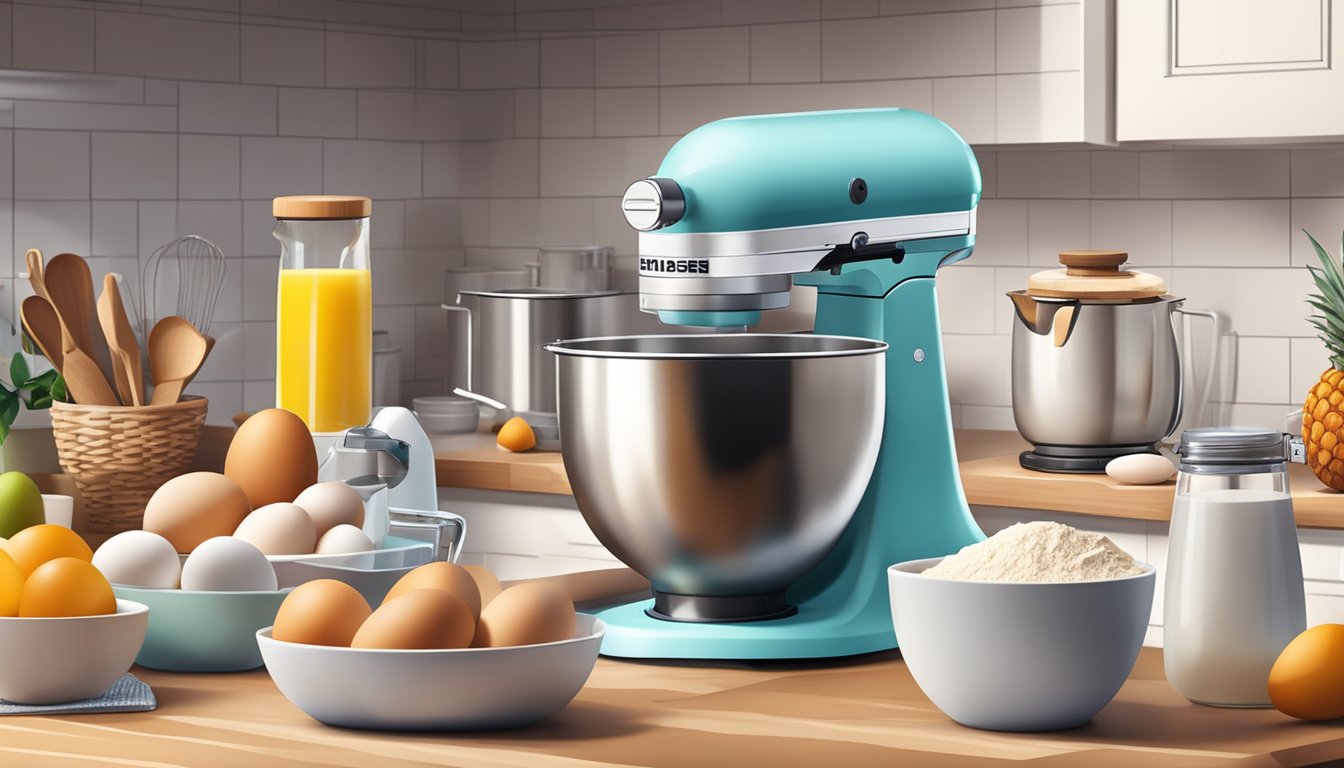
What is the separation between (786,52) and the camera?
10.6 ft

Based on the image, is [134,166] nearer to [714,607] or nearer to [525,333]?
[525,333]

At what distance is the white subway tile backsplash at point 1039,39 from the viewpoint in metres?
2.86

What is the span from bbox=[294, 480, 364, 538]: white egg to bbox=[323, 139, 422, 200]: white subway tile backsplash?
6.87 ft

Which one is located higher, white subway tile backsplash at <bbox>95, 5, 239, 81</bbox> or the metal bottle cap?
white subway tile backsplash at <bbox>95, 5, 239, 81</bbox>

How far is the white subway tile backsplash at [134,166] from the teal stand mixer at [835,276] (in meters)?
1.87

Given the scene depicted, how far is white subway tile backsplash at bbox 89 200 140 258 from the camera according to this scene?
9.90 ft

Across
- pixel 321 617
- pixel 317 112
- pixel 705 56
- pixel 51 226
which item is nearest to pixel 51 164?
pixel 51 226

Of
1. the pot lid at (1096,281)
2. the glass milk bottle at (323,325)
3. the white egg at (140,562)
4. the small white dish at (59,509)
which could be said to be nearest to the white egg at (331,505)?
the white egg at (140,562)

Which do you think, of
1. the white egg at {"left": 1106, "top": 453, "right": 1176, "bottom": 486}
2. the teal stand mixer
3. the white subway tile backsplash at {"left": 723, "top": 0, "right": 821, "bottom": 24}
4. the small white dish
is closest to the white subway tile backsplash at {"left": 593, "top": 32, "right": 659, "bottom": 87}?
the white subway tile backsplash at {"left": 723, "top": 0, "right": 821, "bottom": 24}

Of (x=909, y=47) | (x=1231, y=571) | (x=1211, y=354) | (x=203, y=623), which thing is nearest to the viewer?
(x=1231, y=571)

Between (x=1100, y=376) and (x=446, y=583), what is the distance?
169cm

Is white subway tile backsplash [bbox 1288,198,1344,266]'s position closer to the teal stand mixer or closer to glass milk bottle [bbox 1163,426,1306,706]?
the teal stand mixer

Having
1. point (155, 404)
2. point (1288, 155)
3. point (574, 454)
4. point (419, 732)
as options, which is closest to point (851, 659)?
point (574, 454)

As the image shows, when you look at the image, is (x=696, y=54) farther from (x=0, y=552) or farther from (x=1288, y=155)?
(x=0, y=552)
